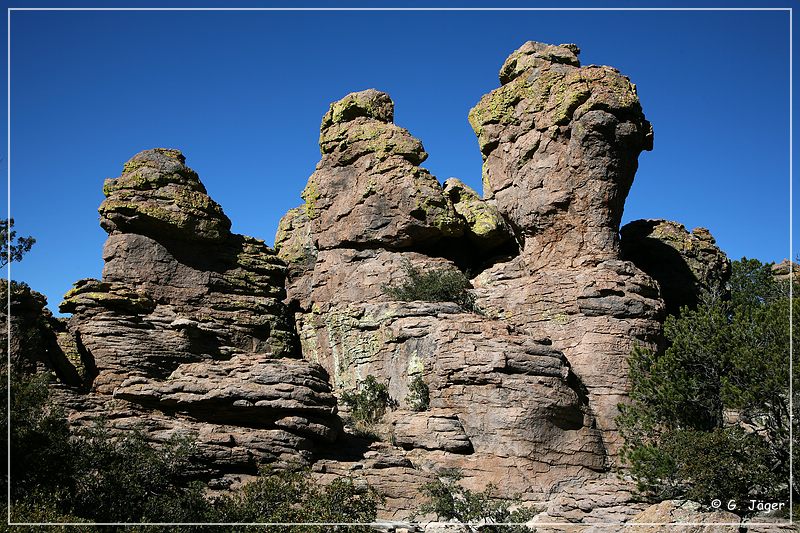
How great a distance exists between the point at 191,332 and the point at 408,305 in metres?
10.1

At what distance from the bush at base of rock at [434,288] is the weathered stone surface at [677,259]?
10649mm

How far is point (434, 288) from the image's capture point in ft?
132

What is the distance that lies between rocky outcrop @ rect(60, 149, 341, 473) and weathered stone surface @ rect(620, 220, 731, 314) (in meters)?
18.8

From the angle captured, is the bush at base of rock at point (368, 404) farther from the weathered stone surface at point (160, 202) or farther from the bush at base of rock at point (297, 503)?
the weathered stone surface at point (160, 202)

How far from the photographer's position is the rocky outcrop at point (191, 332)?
32906 millimetres

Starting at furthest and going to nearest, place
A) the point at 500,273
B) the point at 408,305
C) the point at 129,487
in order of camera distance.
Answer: the point at 500,273 → the point at 408,305 → the point at 129,487

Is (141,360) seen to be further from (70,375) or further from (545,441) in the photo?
(545,441)

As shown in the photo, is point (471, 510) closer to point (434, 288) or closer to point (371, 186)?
point (434, 288)

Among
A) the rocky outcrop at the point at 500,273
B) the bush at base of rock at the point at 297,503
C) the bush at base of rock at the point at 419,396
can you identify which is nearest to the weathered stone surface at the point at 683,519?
the rocky outcrop at the point at 500,273

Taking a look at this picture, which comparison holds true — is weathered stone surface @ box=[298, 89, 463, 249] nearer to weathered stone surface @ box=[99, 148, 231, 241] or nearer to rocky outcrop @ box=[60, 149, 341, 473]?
rocky outcrop @ box=[60, 149, 341, 473]

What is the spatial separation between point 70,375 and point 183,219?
9.44m

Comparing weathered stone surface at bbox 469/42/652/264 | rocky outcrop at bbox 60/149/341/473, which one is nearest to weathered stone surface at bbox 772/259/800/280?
weathered stone surface at bbox 469/42/652/264

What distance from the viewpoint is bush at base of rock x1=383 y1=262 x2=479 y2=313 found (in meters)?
40.3

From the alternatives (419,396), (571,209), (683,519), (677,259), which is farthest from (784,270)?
(683,519)
